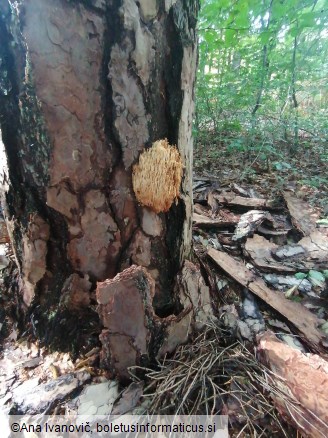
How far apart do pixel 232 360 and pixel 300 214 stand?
6.19ft

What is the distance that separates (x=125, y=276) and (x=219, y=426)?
57cm

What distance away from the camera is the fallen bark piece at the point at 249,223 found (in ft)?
6.71

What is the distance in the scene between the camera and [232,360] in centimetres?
104

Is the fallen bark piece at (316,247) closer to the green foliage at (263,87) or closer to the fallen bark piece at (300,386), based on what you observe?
the fallen bark piece at (300,386)

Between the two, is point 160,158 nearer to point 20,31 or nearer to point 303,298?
point 20,31

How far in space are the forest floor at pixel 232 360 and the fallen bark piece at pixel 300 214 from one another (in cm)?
23

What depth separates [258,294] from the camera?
148 cm

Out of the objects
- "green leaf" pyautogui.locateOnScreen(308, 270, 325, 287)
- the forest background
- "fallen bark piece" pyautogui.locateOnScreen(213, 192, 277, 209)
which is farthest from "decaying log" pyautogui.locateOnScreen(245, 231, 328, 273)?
the forest background

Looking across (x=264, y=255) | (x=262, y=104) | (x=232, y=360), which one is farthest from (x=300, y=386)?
(x=262, y=104)

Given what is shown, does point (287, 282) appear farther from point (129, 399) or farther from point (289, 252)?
point (129, 399)

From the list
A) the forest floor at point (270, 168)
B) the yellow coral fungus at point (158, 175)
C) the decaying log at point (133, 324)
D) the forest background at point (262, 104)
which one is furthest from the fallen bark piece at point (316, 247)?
the forest background at point (262, 104)

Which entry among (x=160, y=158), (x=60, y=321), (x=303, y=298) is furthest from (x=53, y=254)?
(x=303, y=298)

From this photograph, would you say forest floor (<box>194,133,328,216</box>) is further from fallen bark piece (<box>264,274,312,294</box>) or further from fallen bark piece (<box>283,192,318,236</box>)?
fallen bark piece (<box>264,274,312,294</box>)

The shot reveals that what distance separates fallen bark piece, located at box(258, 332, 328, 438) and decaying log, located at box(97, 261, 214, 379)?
1.09ft
